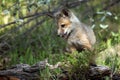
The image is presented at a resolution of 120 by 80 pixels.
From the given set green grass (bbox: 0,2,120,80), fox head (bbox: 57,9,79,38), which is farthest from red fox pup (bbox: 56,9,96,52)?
green grass (bbox: 0,2,120,80)

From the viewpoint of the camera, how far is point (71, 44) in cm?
823

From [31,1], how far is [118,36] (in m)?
1.78

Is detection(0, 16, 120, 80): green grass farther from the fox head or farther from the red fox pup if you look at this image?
the fox head

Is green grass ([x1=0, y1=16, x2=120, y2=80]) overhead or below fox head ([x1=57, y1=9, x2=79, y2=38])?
below

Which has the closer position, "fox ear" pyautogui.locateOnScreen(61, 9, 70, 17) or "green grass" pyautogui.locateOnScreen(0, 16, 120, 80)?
"green grass" pyautogui.locateOnScreen(0, 16, 120, 80)

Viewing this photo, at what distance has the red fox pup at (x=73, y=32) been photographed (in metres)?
8.09

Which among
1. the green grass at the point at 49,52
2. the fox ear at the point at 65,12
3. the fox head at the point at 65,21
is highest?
the fox ear at the point at 65,12

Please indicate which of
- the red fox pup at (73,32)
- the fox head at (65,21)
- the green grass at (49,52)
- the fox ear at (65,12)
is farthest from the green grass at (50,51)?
the fox ear at (65,12)

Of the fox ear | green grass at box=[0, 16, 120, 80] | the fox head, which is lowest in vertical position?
green grass at box=[0, 16, 120, 80]

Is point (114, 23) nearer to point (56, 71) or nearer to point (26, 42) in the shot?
point (26, 42)

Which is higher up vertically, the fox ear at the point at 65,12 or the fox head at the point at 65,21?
the fox ear at the point at 65,12

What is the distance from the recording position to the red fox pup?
26.5 ft

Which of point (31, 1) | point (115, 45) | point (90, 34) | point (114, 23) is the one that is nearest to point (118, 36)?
point (115, 45)

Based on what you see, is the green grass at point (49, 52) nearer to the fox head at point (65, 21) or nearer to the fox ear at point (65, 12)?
the fox head at point (65, 21)
